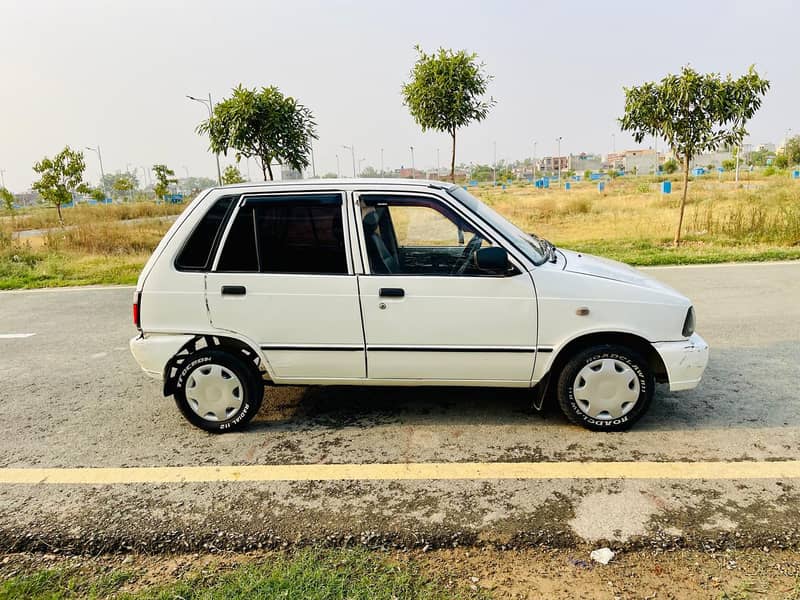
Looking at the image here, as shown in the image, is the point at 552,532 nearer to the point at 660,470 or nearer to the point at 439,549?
the point at 439,549

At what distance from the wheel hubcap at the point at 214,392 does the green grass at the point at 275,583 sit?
1500 mm

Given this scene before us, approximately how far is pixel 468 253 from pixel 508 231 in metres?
0.39

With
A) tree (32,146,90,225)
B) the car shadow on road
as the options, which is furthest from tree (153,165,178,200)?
the car shadow on road

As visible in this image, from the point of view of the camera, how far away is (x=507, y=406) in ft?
15.1

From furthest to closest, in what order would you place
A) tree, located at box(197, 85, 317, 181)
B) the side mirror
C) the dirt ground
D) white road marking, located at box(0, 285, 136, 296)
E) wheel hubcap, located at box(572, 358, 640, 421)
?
tree, located at box(197, 85, 317, 181)
white road marking, located at box(0, 285, 136, 296)
wheel hubcap, located at box(572, 358, 640, 421)
the side mirror
the dirt ground

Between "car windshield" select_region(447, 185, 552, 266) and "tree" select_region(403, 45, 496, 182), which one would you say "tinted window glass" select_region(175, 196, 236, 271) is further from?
"tree" select_region(403, 45, 496, 182)

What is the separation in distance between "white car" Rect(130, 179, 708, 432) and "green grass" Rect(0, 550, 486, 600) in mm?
1515

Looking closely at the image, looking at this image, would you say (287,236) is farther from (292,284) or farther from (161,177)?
(161,177)

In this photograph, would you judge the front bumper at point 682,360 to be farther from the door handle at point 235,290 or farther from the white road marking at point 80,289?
the white road marking at point 80,289

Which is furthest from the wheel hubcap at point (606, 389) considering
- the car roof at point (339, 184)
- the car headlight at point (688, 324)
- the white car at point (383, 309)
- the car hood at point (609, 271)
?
the car roof at point (339, 184)

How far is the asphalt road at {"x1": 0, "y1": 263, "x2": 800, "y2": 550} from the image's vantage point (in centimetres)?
301

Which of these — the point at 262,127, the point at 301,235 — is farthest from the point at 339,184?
the point at 262,127

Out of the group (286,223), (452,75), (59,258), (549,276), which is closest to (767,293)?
(549,276)

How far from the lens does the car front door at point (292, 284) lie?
4.00 meters
